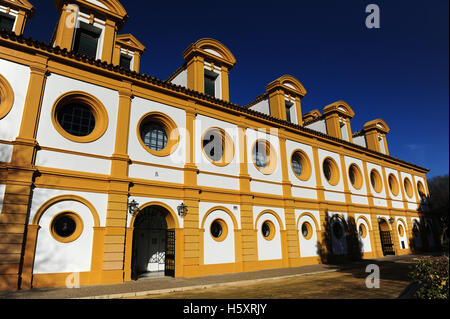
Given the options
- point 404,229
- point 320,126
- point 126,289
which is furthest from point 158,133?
point 404,229

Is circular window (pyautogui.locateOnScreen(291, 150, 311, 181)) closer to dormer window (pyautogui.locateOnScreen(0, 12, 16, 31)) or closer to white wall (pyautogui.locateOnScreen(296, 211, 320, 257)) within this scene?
white wall (pyautogui.locateOnScreen(296, 211, 320, 257))

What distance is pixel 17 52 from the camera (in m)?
10.6

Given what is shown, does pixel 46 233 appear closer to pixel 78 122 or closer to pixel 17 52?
pixel 78 122

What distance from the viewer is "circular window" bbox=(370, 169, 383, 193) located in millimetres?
25663

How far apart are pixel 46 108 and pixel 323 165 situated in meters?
18.5

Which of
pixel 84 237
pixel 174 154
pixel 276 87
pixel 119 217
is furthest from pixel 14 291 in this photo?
pixel 276 87

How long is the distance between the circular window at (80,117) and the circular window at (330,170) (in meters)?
16.4

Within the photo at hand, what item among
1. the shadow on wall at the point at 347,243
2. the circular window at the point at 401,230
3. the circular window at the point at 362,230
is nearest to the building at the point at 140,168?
the shadow on wall at the point at 347,243

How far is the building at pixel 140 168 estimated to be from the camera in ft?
32.9

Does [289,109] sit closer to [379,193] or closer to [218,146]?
[218,146]

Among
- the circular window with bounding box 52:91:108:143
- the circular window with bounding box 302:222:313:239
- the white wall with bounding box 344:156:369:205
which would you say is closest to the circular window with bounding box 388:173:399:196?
the white wall with bounding box 344:156:369:205

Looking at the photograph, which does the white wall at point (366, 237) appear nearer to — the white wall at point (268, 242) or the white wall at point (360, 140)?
the white wall at point (268, 242)

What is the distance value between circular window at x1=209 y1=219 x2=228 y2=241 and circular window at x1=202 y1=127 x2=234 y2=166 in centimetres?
315

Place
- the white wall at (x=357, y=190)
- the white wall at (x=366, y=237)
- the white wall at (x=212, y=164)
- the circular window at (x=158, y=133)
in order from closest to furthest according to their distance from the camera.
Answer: the circular window at (x=158, y=133) → the white wall at (x=212, y=164) → the white wall at (x=366, y=237) → the white wall at (x=357, y=190)
